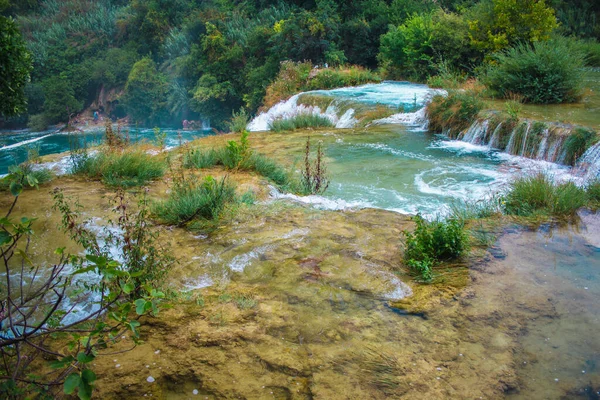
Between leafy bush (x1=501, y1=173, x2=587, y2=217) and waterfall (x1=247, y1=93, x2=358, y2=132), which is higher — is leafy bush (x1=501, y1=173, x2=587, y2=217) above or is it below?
below

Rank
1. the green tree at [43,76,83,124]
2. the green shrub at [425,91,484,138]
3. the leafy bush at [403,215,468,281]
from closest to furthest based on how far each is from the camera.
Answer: the leafy bush at [403,215,468,281] → the green shrub at [425,91,484,138] → the green tree at [43,76,83,124]

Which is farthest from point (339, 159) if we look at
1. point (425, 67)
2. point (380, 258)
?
point (425, 67)

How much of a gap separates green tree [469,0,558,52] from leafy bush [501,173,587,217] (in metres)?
11.7

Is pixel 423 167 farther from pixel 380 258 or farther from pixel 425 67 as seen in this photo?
pixel 425 67

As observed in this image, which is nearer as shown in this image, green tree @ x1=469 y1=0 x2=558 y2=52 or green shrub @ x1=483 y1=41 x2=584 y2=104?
green shrub @ x1=483 y1=41 x2=584 y2=104

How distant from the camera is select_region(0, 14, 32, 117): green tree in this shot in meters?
5.27

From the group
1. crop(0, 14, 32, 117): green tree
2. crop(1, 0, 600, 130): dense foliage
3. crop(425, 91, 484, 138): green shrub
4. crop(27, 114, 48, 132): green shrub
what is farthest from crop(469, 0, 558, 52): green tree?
crop(27, 114, 48, 132): green shrub

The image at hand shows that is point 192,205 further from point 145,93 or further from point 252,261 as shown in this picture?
point 145,93

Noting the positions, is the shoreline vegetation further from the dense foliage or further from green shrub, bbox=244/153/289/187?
the dense foliage

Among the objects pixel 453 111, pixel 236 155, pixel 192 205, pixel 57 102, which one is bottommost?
pixel 192 205

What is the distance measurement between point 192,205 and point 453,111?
330 inches

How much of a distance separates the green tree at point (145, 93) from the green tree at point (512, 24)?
23330mm

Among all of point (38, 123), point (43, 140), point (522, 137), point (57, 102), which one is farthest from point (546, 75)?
point (38, 123)

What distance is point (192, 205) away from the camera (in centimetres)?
498
